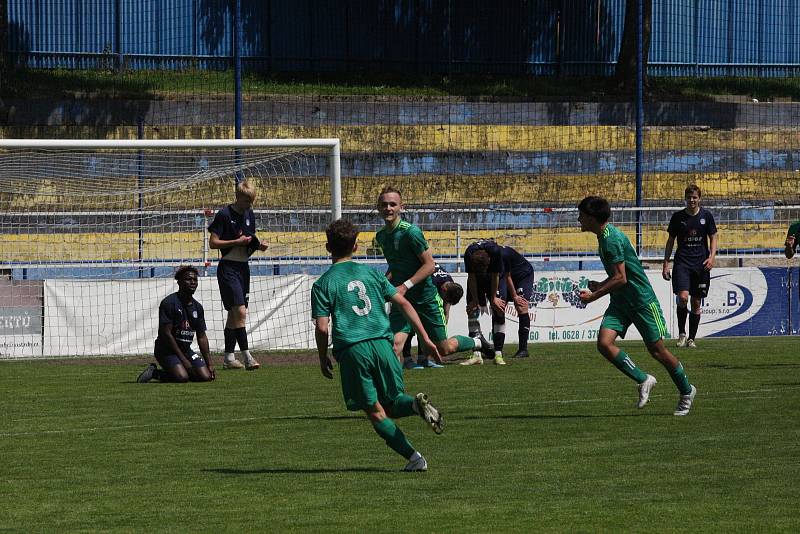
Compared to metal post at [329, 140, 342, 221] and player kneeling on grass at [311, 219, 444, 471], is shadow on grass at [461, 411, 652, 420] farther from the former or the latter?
metal post at [329, 140, 342, 221]

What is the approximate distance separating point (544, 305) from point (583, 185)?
697cm

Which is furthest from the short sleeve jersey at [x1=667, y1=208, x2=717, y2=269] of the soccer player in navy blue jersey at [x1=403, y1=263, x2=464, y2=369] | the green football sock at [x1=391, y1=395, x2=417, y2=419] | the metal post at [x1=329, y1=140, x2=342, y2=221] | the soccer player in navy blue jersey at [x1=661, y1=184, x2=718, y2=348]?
the green football sock at [x1=391, y1=395, x2=417, y2=419]

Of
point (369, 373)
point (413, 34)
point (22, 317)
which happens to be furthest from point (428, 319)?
point (413, 34)

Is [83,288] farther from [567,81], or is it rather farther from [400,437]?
[567,81]

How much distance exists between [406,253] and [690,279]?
25.6ft

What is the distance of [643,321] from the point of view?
11.4 meters

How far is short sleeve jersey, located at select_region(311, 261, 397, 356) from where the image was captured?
8398 mm

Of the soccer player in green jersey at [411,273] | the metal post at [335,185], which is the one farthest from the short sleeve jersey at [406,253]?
the metal post at [335,185]

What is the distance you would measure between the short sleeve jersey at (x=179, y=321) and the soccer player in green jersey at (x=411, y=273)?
3605mm

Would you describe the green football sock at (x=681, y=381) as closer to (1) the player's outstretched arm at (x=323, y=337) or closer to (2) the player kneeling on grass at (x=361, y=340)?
(2) the player kneeling on grass at (x=361, y=340)

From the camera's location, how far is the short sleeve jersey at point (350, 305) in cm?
840

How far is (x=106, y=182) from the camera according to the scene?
21688mm

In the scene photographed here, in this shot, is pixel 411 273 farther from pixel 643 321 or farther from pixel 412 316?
pixel 412 316

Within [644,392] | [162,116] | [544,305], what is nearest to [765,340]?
[544,305]
